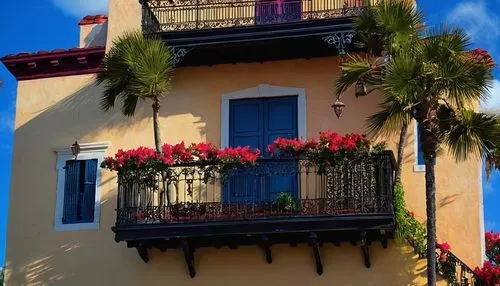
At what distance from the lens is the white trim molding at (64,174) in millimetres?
20250

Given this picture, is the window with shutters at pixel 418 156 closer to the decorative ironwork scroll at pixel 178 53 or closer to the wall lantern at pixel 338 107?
the wall lantern at pixel 338 107

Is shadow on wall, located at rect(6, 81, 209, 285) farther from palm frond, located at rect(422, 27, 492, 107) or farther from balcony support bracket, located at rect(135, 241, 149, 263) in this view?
palm frond, located at rect(422, 27, 492, 107)

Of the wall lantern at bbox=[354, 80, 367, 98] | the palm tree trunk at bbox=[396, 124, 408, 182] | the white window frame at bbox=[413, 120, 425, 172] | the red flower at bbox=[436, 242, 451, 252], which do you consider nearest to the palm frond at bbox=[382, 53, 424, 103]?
the wall lantern at bbox=[354, 80, 367, 98]

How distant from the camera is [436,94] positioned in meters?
16.7

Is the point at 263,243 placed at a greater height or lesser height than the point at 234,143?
lesser

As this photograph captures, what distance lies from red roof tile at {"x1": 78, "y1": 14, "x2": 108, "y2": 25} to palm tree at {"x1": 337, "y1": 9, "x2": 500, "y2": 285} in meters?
7.28

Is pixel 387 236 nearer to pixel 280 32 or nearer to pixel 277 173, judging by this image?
pixel 277 173

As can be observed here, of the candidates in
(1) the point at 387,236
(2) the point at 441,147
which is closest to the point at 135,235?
(1) the point at 387,236

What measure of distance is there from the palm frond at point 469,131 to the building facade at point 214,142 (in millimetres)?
1406

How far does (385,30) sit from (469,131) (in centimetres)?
222

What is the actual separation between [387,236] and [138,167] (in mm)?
4637

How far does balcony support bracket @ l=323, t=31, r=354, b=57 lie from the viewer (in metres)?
18.8

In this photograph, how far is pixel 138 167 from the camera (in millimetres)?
18734

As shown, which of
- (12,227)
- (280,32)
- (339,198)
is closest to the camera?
(339,198)
